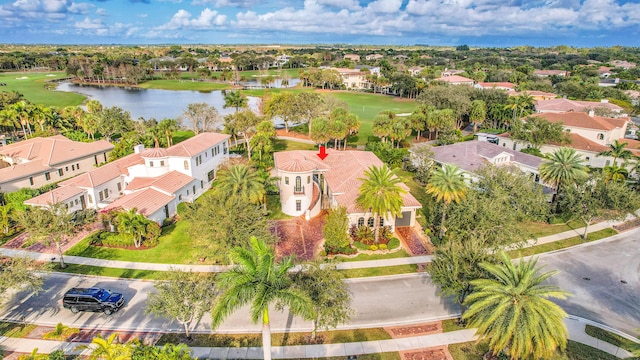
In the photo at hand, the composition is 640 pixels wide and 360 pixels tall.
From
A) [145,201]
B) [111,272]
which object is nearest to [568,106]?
[145,201]

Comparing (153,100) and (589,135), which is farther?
(153,100)

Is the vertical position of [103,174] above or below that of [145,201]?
above

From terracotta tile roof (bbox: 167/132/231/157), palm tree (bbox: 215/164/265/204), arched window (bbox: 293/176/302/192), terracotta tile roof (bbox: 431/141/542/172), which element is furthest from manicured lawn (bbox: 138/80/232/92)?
palm tree (bbox: 215/164/265/204)

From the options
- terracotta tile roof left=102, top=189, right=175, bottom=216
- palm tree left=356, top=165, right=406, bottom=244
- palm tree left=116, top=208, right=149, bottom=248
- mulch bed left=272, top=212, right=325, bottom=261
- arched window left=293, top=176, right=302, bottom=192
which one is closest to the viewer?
palm tree left=356, top=165, right=406, bottom=244

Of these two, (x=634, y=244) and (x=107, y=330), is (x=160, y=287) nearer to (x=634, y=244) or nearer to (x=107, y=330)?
(x=107, y=330)

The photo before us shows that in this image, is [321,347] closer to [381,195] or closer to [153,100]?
[381,195]

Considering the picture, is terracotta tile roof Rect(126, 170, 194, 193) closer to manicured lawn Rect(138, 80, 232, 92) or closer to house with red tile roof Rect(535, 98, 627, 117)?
house with red tile roof Rect(535, 98, 627, 117)

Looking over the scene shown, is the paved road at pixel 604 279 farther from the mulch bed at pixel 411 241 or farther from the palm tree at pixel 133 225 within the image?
the palm tree at pixel 133 225
